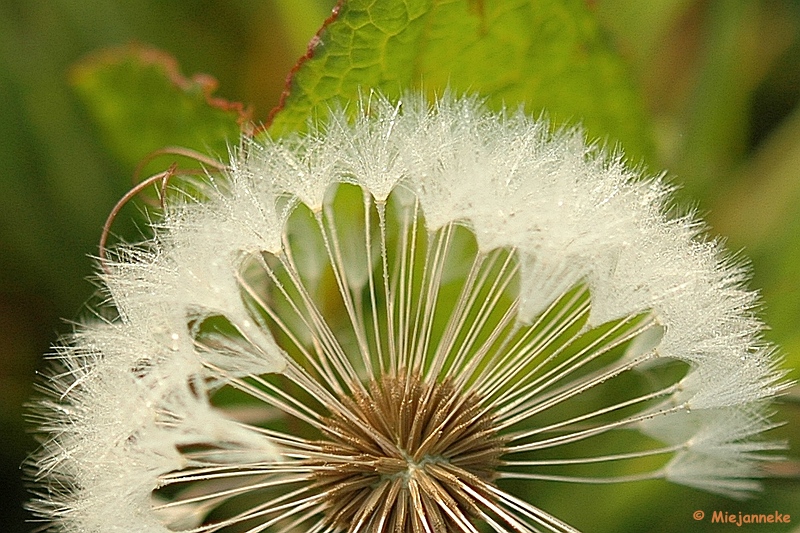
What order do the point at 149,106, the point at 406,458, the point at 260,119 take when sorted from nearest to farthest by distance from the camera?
1. the point at 406,458
2. the point at 149,106
3. the point at 260,119

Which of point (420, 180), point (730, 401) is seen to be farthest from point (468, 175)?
point (730, 401)

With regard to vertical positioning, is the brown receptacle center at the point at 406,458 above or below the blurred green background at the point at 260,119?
below

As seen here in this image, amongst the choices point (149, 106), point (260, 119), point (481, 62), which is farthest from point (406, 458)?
point (260, 119)

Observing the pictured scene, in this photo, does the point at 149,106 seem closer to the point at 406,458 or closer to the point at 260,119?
the point at 260,119
